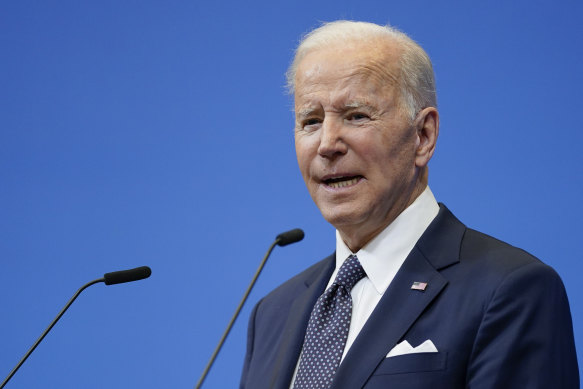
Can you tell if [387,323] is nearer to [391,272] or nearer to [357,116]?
[391,272]

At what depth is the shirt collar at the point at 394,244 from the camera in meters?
1.96

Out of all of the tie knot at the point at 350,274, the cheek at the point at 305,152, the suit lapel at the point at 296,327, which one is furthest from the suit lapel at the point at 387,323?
the cheek at the point at 305,152

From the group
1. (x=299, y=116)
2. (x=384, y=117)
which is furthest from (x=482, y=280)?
(x=299, y=116)

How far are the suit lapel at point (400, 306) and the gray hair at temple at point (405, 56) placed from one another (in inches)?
12.7

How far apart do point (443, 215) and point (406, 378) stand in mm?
476

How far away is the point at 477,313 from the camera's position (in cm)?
171

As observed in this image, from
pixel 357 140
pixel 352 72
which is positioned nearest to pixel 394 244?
pixel 357 140

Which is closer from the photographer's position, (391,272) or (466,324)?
(466,324)

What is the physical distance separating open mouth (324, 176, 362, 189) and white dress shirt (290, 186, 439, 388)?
15 centimetres

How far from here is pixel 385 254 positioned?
6.48ft

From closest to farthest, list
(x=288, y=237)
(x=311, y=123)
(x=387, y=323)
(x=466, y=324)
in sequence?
(x=466, y=324)
(x=387, y=323)
(x=311, y=123)
(x=288, y=237)

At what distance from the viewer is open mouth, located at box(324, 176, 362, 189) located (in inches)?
77.4

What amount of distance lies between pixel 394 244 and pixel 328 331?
0.26 meters

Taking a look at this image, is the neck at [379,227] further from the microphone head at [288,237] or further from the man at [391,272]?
the microphone head at [288,237]
